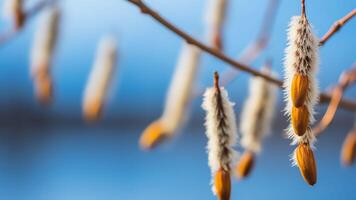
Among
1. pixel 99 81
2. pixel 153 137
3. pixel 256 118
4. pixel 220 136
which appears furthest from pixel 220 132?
pixel 99 81

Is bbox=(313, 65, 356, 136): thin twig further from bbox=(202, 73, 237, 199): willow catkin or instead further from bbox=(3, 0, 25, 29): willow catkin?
bbox=(3, 0, 25, 29): willow catkin

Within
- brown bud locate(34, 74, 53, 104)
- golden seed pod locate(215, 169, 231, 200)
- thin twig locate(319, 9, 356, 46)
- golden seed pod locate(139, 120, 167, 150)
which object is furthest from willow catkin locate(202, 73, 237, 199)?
brown bud locate(34, 74, 53, 104)

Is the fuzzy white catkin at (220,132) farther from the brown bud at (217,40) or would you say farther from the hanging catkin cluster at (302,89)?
the brown bud at (217,40)

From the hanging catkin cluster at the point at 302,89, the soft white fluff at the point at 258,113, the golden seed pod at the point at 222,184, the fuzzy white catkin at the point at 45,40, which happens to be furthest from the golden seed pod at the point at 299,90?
the fuzzy white catkin at the point at 45,40

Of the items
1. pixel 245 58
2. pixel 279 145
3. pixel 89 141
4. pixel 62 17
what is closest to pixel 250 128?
pixel 245 58

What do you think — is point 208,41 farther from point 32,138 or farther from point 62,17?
point 32,138

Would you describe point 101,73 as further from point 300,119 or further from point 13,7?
point 300,119
